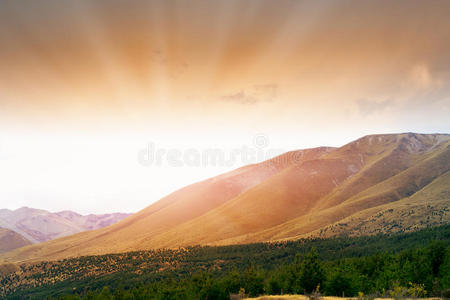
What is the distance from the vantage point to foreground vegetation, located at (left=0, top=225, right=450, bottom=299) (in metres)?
55.1

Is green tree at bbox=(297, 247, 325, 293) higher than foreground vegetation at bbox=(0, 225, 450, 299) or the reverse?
higher

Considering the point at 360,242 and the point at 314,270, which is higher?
the point at 314,270

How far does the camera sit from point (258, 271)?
3656 inches

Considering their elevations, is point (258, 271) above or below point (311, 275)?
below

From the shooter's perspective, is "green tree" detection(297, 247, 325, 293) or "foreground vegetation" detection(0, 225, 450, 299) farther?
"foreground vegetation" detection(0, 225, 450, 299)

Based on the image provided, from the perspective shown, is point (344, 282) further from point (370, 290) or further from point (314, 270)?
point (370, 290)

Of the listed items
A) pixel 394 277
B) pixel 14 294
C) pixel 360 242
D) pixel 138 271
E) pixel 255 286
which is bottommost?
pixel 14 294

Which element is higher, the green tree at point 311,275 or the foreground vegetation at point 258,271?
the green tree at point 311,275

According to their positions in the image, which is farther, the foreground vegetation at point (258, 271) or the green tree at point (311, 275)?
the foreground vegetation at point (258, 271)

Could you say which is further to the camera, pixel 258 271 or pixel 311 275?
pixel 258 271

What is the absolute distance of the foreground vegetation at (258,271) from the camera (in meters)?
55.1

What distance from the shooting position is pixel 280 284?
67.6m

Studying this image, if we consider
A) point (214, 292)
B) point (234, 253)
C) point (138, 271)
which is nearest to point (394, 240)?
point (234, 253)

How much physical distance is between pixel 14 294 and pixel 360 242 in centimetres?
19900
